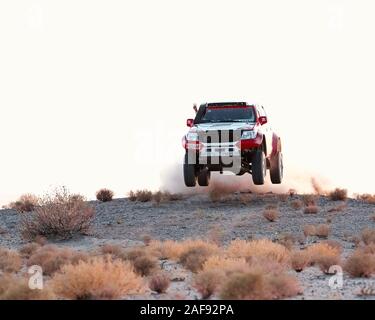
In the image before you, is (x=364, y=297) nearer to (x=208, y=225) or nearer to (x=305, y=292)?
(x=305, y=292)

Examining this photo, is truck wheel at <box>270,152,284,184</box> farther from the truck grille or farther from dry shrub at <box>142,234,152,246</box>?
dry shrub at <box>142,234,152,246</box>

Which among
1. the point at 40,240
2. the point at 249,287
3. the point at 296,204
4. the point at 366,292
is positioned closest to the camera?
the point at 249,287

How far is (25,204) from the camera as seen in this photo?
3972cm

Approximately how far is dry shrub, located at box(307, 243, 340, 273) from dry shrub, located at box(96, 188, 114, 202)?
19850 mm

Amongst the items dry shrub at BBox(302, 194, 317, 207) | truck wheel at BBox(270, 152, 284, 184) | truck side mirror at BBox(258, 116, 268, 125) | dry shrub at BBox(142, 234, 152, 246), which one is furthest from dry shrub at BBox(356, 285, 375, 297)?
dry shrub at BBox(302, 194, 317, 207)

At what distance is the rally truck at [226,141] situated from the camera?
85.5 ft

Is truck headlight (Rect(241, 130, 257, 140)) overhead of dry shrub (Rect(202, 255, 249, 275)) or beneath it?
overhead

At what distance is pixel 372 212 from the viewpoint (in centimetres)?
3362

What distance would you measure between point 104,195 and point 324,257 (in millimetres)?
22303

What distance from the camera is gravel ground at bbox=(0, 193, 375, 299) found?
2847 cm

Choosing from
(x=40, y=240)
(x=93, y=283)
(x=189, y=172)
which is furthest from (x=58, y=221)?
(x=93, y=283)

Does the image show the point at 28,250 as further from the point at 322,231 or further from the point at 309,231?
the point at 322,231
